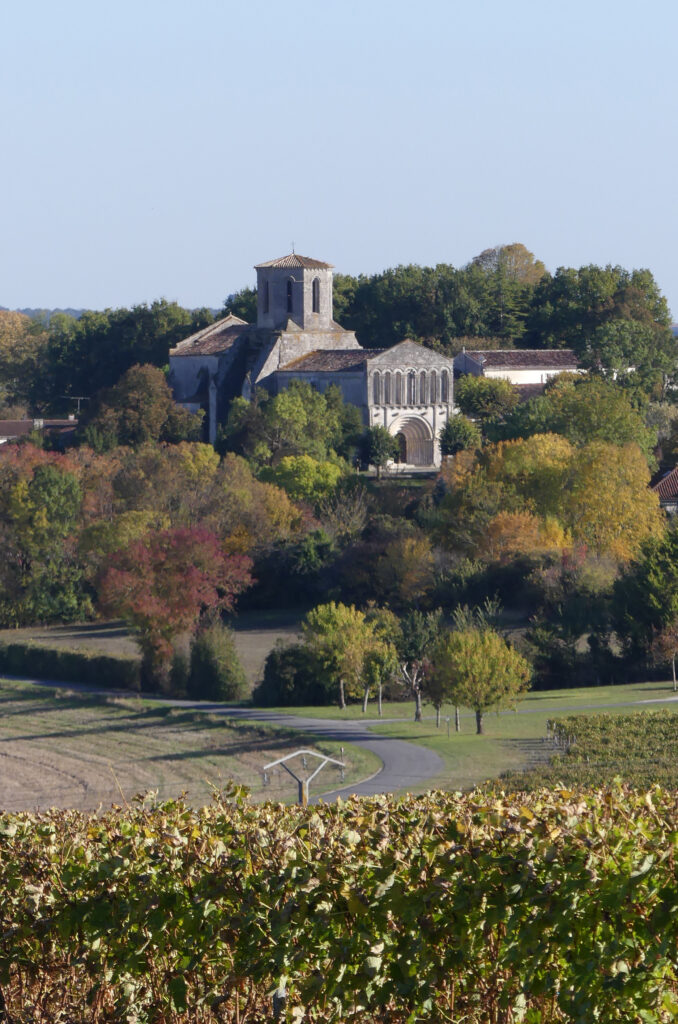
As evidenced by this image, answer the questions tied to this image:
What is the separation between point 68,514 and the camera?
177 feet

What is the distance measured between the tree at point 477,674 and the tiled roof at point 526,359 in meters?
43.3

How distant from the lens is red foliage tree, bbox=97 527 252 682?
134 feet

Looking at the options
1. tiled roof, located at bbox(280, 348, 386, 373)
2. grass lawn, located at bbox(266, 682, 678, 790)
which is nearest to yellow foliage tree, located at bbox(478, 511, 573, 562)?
grass lawn, located at bbox(266, 682, 678, 790)

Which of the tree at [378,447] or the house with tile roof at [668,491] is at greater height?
the tree at [378,447]

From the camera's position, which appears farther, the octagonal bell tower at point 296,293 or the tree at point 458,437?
the octagonal bell tower at point 296,293

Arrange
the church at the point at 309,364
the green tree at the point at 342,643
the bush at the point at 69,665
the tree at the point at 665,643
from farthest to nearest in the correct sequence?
the church at the point at 309,364, the bush at the point at 69,665, the tree at the point at 665,643, the green tree at the point at 342,643

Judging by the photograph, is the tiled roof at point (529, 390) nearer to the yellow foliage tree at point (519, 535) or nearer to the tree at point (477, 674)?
the yellow foliage tree at point (519, 535)

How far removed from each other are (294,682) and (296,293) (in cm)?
4180

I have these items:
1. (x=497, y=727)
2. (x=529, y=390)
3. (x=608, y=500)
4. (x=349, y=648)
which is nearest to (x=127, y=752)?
(x=349, y=648)

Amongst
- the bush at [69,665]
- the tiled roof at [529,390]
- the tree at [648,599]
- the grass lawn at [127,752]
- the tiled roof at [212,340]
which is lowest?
the grass lawn at [127,752]

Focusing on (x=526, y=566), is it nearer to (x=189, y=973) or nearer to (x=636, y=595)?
(x=636, y=595)

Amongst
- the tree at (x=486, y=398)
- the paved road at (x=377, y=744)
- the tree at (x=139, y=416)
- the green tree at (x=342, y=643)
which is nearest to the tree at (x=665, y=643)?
the paved road at (x=377, y=744)

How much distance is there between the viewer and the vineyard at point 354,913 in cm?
616

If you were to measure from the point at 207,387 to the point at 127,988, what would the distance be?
6711cm
